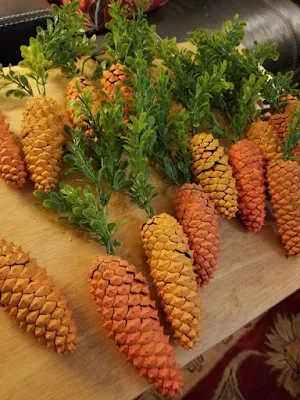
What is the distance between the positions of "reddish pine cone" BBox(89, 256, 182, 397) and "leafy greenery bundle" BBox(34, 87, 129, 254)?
85 millimetres

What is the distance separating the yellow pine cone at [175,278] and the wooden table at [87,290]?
0.14 feet

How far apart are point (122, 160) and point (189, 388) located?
2.19 feet

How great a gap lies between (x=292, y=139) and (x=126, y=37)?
1.32 ft

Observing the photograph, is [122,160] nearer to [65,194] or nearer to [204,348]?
[65,194]

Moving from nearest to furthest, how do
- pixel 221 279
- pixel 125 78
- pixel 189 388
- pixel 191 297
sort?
pixel 191 297 < pixel 221 279 < pixel 125 78 < pixel 189 388

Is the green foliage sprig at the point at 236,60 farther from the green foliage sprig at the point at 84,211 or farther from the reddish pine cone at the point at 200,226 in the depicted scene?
the green foliage sprig at the point at 84,211

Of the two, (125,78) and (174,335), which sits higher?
(125,78)

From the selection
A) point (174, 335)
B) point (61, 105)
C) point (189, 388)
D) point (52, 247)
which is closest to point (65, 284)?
point (52, 247)

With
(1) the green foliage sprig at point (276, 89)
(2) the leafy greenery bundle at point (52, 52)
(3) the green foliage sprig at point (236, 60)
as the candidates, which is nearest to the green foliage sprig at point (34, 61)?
(2) the leafy greenery bundle at point (52, 52)

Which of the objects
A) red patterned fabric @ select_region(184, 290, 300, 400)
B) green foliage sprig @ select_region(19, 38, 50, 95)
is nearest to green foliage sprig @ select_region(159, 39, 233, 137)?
green foliage sprig @ select_region(19, 38, 50, 95)

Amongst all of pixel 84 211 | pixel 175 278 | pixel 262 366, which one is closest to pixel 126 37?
pixel 84 211

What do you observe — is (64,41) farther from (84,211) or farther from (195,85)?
(84,211)

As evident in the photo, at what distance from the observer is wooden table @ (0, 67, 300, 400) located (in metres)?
0.65

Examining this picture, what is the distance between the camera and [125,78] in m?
0.93
